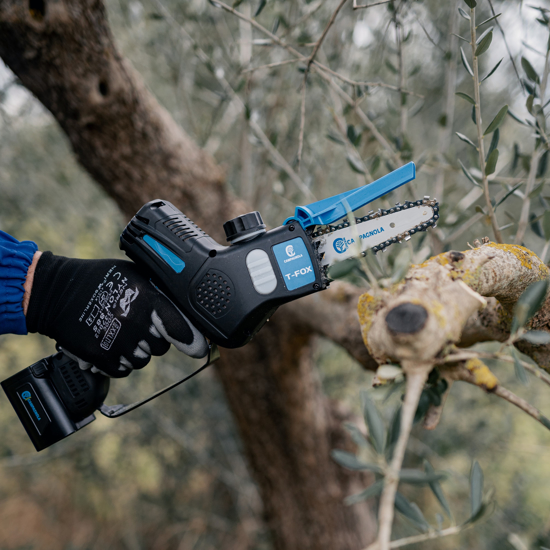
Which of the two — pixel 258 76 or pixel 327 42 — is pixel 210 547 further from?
pixel 327 42

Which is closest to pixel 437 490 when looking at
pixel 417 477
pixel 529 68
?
pixel 417 477

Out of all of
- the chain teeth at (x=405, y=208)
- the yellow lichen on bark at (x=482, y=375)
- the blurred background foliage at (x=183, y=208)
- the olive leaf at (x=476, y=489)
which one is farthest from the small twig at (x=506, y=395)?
the blurred background foliage at (x=183, y=208)

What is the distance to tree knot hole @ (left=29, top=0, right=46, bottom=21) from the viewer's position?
4.28 feet

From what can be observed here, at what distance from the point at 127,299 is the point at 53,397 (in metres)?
0.41

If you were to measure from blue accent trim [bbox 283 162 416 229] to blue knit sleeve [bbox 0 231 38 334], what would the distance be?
78 centimetres

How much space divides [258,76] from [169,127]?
111 cm

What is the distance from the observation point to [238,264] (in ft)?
3.23

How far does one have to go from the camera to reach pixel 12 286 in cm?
108

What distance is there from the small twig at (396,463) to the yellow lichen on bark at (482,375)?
134 millimetres

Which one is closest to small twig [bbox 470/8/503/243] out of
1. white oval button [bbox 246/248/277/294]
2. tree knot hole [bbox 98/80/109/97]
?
white oval button [bbox 246/248/277/294]

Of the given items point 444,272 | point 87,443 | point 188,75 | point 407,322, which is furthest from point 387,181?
point 87,443

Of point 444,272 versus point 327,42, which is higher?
point 327,42

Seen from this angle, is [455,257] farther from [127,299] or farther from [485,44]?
[127,299]

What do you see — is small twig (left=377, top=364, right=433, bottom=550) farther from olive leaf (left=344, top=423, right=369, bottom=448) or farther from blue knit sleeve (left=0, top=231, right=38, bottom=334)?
blue knit sleeve (left=0, top=231, right=38, bottom=334)
